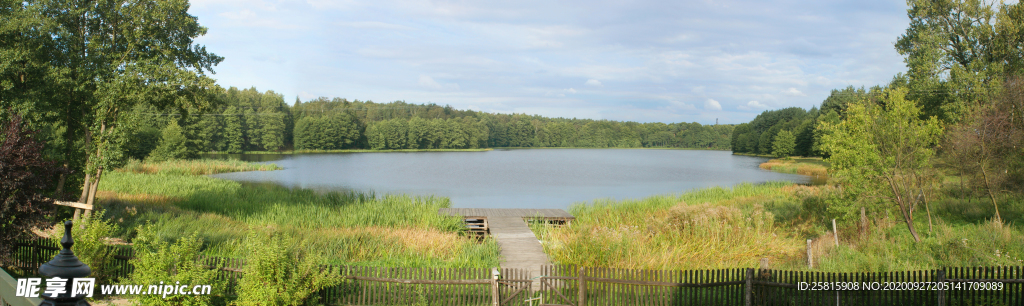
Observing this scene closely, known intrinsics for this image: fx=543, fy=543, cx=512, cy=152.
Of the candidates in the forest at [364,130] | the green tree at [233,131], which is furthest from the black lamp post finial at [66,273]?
the green tree at [233,131]

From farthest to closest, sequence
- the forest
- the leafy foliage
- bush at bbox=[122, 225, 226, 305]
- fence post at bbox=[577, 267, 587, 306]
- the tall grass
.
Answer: the forest → the tall grass → the leafy foliage → fence post at bbox=[577, 267, 587, 306] → bush at bbox=[122, 225, 226, 305]

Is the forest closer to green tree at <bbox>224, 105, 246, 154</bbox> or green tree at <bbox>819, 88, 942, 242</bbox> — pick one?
green tree at <bbox>224, 105, 246, 154</bbox>

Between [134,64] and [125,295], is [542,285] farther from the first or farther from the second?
[134,64]

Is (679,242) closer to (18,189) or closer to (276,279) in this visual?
(276,279)

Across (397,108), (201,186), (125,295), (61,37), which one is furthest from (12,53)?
(397,108)

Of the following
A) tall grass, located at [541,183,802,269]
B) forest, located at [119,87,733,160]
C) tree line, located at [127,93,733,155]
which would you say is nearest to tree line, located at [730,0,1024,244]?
tall grass, located at [541,183,802,269]

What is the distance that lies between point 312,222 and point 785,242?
40.7ft

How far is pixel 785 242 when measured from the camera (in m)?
13.4

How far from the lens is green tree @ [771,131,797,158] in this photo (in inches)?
3004

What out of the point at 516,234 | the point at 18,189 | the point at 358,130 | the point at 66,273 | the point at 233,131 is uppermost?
the point at 358,130

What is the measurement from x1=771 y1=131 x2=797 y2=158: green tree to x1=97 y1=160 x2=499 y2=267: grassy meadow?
231ft

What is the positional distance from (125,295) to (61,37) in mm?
8632

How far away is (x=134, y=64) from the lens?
41.1 feet

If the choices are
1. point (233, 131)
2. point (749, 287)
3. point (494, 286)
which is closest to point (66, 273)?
point (494, 286)
